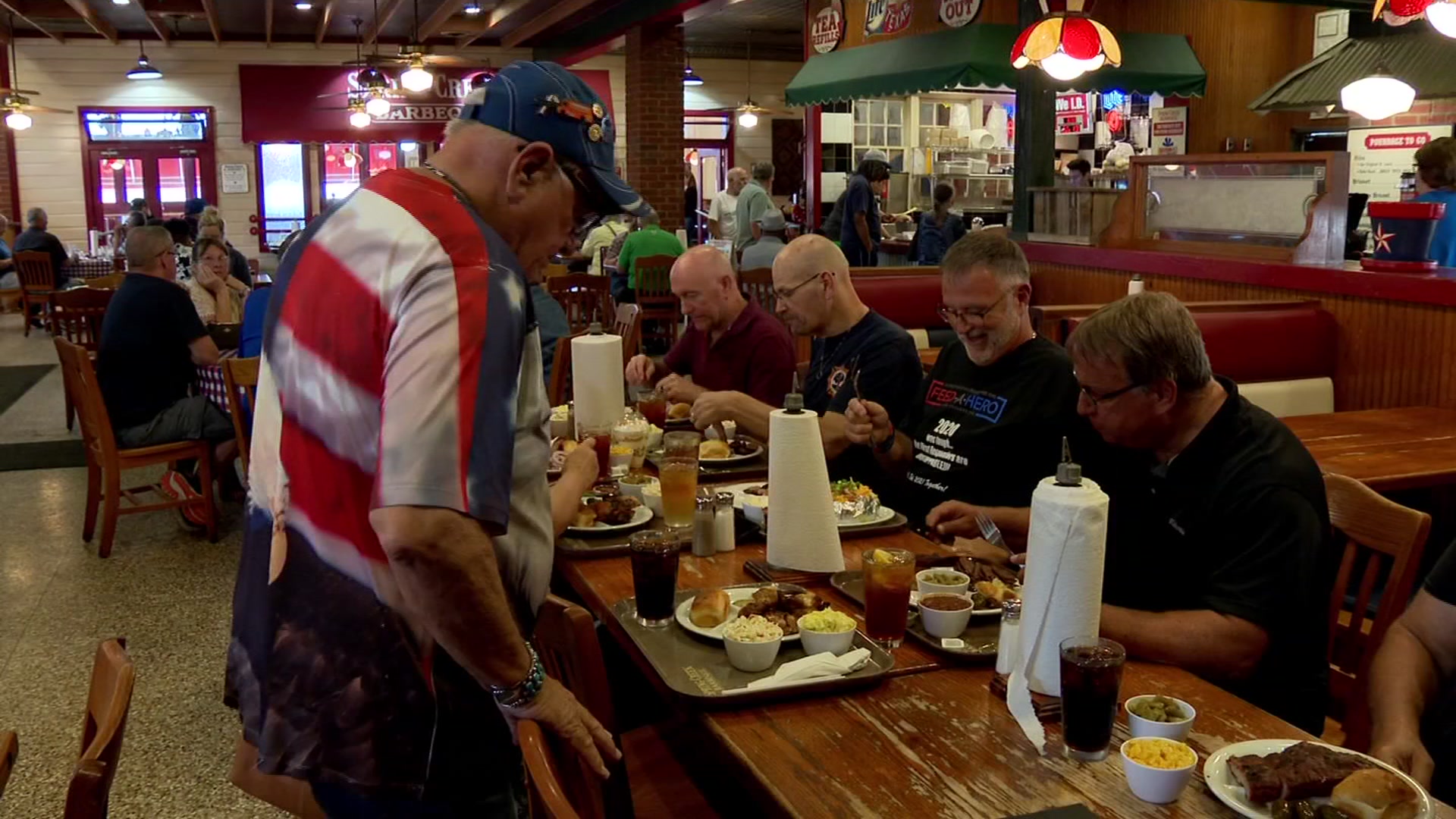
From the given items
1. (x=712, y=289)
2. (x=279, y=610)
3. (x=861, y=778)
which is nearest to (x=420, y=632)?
(x=279, y=610)

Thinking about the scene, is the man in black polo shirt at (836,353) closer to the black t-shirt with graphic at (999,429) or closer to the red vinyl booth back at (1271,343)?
the black t-shirt with graphic at (999,429)

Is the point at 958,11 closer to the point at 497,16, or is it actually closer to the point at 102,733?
the point at 497,16

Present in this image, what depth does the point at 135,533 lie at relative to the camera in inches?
219

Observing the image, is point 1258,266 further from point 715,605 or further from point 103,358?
point 103,358

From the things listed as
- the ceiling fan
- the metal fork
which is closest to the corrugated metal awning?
the metal fork

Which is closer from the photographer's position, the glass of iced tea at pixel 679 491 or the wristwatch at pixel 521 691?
the wristwatch at pixel 521 691

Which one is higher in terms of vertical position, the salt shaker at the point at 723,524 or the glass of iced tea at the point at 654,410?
the glass of iced tea at the point at 654,410

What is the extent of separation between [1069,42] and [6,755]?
556 cm

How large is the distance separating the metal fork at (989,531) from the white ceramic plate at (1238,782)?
0.70 m

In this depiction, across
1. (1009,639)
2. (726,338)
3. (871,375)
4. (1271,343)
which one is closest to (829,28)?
(1271,343)

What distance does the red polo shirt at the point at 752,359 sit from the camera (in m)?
4.17

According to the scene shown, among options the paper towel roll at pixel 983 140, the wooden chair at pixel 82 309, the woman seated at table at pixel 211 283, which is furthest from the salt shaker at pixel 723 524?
the paper towel roll at pixel 983 140

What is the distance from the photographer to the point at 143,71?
14953mm

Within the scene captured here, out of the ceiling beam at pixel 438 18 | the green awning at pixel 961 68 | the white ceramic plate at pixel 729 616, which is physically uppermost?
the ceiling beam at pixel 438 18
